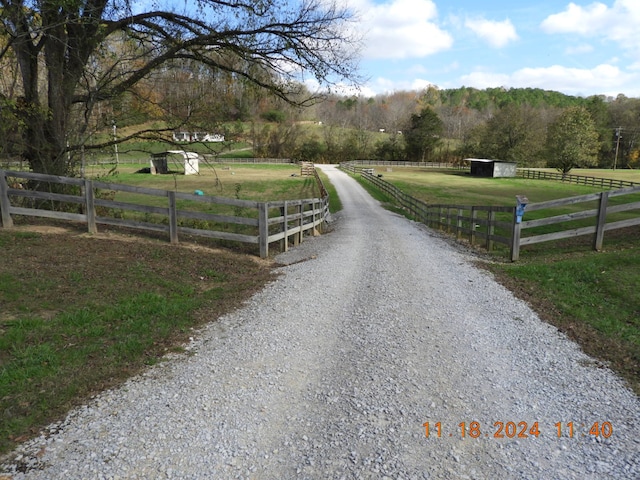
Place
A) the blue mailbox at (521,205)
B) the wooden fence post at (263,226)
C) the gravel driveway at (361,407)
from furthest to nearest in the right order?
the blue mailbox at (521,205), the wooden fence post at (263,226), the gravel driveway at (361,407)

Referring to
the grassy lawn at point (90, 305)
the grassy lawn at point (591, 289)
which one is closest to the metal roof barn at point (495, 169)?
the grassy lawn at point (591, 289)

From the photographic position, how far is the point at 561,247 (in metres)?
11.6

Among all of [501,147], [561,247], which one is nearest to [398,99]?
[501,147]

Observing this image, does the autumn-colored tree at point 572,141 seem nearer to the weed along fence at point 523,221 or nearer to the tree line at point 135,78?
the weed along fence at point 523,221

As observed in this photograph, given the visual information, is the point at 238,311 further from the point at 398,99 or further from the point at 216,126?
the point at 398,99

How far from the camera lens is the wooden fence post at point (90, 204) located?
9555 millimetres

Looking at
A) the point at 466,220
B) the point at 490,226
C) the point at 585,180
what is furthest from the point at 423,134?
the point at 490,226

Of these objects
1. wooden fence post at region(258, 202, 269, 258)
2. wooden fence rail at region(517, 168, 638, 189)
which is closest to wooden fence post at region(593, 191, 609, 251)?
wooden fence post at region(258, 202, 269, 258)

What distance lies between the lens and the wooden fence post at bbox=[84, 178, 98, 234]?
955cm

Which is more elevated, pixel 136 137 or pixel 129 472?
pixel 136 137

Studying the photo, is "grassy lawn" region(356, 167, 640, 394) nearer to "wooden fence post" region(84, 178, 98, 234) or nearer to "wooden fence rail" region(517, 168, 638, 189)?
"wooden fence post" region(84, 178, 98, 234)

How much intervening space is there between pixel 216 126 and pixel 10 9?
463 centimetres

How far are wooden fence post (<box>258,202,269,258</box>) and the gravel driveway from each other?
3.37 metres

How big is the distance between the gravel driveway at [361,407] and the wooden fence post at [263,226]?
11.0 feet
